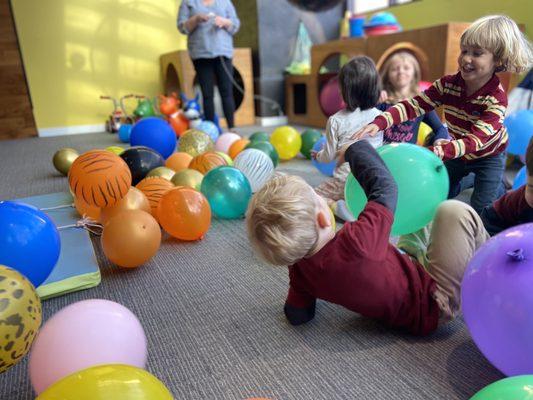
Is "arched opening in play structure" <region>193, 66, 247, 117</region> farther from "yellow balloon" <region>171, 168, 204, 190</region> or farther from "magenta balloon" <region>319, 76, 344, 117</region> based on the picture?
"yellow balloon" <region>171, 168, 204, 190</region>

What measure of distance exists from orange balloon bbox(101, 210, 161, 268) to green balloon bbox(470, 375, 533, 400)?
1.14 meters

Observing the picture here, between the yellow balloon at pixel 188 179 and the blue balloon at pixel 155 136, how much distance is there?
0.92m

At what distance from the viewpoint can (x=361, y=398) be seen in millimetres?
944

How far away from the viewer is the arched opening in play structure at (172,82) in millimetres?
5332

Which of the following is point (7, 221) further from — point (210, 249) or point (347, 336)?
point (347, 336)

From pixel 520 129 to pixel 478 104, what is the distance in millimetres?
993

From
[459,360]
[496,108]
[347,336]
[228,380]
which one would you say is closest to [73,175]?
[228,380]

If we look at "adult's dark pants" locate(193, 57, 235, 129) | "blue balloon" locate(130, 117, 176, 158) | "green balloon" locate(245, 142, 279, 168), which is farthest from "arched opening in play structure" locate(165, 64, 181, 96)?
"green balloon" locate(245, 142, 279, 168)

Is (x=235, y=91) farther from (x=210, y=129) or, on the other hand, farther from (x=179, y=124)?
(x=210, y=129)

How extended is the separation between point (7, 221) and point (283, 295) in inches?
33.3

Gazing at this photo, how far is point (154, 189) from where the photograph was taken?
1958mm

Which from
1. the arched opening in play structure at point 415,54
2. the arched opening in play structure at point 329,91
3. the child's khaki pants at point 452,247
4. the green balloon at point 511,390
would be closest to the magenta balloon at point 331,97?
the arched opening in play structure at point 329,91

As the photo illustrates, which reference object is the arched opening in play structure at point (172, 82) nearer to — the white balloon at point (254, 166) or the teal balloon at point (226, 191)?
the white balloon at point (254, 166)

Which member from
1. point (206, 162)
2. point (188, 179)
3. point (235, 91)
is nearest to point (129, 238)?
point (188, 179)
